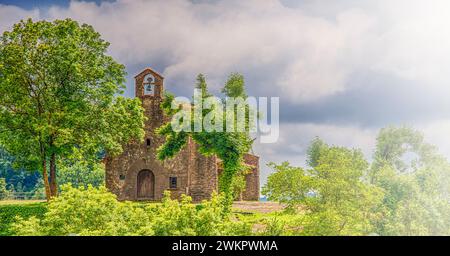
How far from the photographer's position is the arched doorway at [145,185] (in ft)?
76.8

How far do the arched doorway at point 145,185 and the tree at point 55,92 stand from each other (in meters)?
3.73

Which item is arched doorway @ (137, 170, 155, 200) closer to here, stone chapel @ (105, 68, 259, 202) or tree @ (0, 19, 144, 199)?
stone chapel @ (105, 68, 259, 202)

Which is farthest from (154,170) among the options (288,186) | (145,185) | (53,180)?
(288,186)

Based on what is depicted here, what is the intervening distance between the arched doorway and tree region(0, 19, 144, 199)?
373cm

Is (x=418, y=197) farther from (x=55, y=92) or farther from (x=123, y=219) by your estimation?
(x=55, y=92)

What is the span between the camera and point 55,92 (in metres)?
18.5

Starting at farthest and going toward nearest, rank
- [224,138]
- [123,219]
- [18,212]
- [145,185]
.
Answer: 1. [145,185]
2. [18,212]
3. [224,138]
4. [123,219]

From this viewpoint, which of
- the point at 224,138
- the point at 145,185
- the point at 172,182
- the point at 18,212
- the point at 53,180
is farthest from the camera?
the point at 145,185

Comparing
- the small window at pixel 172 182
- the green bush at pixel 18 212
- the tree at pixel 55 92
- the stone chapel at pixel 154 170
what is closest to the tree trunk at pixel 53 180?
the tree at pixel 55 92

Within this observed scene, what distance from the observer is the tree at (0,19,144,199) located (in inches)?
717

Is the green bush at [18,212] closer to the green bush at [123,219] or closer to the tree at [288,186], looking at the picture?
the green bush at [123,219]

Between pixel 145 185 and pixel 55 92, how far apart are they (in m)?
6.79
